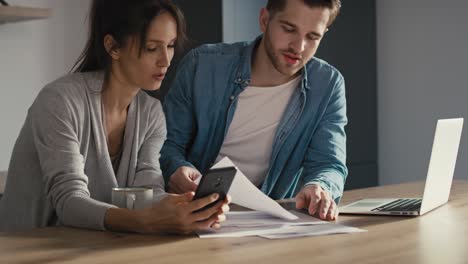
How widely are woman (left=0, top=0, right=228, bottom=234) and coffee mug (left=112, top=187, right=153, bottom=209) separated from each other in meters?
0.03

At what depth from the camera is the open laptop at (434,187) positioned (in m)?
2.11

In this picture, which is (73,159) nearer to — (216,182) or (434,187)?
(216,182)

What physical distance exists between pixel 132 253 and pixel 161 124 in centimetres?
76

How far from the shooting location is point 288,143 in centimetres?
255

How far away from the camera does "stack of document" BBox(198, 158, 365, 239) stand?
179 cm

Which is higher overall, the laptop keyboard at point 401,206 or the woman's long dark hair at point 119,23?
the woman's long dark hair at point 119,23

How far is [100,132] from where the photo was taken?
208 centimetres

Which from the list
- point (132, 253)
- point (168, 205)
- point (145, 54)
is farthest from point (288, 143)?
point (132, 253)

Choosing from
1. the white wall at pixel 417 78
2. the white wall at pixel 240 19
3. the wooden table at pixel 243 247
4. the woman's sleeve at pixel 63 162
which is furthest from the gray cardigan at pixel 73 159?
the white wall at pixel 417 78

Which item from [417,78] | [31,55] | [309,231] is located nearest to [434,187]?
[309,231]

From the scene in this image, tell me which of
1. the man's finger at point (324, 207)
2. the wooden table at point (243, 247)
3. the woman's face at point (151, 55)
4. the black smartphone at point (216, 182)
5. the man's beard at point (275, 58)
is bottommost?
the man's finger at point (324, 207)

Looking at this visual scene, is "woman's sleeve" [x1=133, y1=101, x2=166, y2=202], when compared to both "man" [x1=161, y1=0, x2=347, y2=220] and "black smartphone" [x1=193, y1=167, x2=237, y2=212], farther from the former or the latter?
"black smartphone" [x1=193, y1=167, x2=237, y2=212]

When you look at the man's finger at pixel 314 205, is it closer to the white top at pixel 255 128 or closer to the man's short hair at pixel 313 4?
the white top at pixel 255 128

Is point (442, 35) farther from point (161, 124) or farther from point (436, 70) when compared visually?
point (161, 124)
